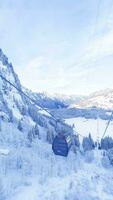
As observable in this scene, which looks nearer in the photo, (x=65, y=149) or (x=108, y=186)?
(x=108, y=186)

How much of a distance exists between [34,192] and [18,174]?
10059 millimetres

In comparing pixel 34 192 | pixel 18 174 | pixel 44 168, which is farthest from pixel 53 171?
pixel 34 192

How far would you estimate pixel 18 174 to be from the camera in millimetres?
47000

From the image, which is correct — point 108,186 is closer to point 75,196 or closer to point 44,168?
point 75,196

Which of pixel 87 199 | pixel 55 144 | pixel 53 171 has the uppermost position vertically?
pixel 55 144

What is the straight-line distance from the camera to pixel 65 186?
40.1m

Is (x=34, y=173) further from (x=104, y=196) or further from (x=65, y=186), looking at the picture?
(x=104, y=196)

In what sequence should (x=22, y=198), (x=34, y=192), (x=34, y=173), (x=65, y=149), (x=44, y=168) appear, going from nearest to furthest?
(x=22, y=198) < (x=34, y=192) < (x=34, y=173) < (x=65, y=149) < (x=44, y=168)

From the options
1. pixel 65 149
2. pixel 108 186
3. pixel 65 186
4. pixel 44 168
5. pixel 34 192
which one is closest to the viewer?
pixel 34 192

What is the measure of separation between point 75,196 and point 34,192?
14.5 ft

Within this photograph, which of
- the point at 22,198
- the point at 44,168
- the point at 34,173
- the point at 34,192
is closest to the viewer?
the point at 22,198

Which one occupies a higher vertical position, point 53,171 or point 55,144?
point 55,144

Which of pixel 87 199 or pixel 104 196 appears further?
pixel 104 196

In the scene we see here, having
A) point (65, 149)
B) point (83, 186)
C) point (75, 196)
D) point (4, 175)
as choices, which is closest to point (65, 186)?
point (83, 186)
